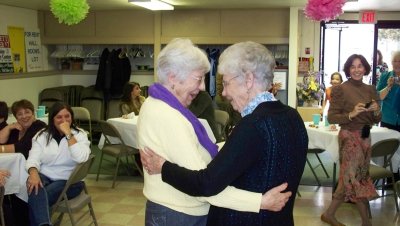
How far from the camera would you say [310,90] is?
24.3ft

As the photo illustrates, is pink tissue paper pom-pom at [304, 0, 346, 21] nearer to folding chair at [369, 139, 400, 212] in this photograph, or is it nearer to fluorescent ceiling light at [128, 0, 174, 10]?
folding chair at [369, 139, 400, 212]

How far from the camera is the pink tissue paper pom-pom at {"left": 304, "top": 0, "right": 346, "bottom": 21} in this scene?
4.76 metres

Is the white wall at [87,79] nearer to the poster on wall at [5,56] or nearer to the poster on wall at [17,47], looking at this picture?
the poster on wall at [17,47]

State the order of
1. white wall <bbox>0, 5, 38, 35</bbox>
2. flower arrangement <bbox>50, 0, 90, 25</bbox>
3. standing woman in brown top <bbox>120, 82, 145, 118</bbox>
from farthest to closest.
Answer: white wall <bbox>0, 5, 38, 35</bbox>
standing woman in brown top <bbox>120, 82, 145, 118</bbox>
flower arrangement <bbox>50, 0, 90, 25</bbox>

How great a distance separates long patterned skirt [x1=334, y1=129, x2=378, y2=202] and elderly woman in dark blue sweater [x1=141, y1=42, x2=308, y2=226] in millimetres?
2474

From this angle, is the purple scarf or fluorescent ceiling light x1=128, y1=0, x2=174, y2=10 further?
fluorescent ceiling light x1=128, y1=0, x2=174, y2=10

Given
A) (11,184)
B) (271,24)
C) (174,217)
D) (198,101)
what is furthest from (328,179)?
(174,217)

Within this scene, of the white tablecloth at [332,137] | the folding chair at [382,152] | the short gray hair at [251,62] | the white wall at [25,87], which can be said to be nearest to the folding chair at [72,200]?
the short gray hair at [251,62]

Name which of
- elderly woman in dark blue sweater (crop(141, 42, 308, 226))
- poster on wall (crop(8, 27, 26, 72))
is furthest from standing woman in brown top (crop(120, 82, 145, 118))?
elderly woman in dark blue sweater (crop(141, 42, 308, 226))

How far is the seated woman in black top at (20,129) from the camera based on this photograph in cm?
A: 381

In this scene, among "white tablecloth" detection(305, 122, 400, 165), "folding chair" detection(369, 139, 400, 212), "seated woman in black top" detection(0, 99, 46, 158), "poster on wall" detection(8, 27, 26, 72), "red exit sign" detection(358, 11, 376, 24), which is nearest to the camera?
"seated woman in black top" detection(0, 99, 46, 158)

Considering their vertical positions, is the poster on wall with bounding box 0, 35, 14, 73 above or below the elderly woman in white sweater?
above

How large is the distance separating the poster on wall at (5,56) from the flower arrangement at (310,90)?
4938mm

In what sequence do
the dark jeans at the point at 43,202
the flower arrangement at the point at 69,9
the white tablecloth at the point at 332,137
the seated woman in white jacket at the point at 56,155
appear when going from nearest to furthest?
the dark jeans at the point at 43,202
the seated woman in white jacket at the point at 56,155
the white tablecloth at the point at 332,137
the flower arrangement at the point at 69,9
